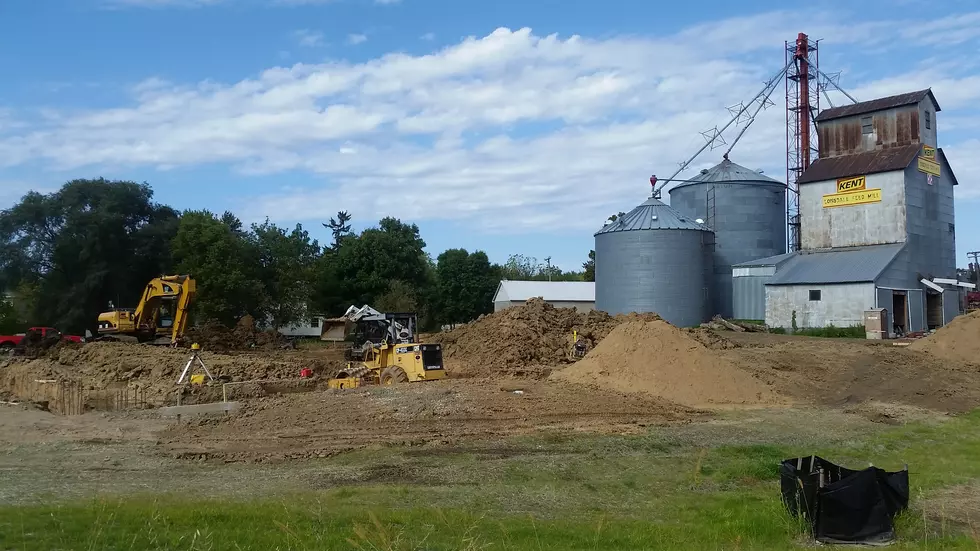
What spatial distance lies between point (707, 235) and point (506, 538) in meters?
45.1

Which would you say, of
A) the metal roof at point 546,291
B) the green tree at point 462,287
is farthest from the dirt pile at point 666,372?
the green tree at point 462,287

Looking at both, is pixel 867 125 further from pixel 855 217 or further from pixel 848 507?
pixel 848 507

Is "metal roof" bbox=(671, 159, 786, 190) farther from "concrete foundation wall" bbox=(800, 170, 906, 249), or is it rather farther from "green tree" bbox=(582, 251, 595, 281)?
"green tree" bbox=(582, 251, 595, 281)

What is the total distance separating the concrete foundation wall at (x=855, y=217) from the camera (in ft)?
143

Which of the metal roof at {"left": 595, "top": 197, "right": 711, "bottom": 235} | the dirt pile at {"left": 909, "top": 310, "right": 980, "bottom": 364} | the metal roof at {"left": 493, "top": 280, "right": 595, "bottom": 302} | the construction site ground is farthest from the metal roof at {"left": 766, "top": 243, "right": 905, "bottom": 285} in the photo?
the metal roof at {"left": 493, "top": 280, "right": 595, "bottom": 302}

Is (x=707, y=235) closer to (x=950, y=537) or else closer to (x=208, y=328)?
(x=208, y=328)

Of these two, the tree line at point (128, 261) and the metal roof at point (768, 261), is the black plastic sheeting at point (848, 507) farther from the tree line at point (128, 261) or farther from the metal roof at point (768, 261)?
the tree line at point (128, 261)

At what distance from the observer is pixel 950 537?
821 centimetres

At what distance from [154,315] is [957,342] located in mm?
32807

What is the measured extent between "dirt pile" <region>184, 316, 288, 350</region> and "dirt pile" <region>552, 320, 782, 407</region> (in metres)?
24.6

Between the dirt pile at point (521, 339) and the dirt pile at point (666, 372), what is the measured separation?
10.5 ft

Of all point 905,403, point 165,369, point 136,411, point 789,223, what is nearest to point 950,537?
point 905,403

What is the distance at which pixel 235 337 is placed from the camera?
4472cm

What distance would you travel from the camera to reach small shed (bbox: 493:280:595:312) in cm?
7300
